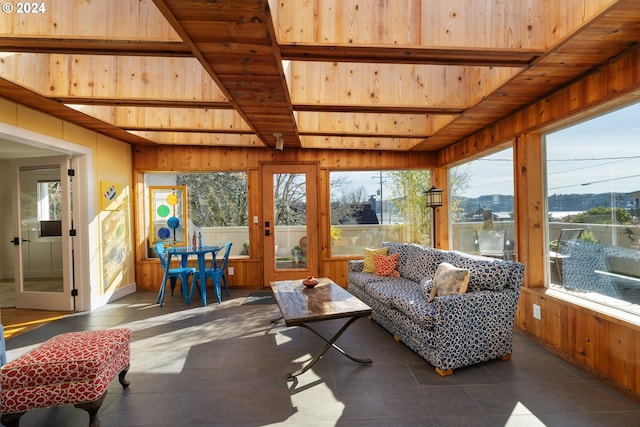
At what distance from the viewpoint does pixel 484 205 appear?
4375 millimetres

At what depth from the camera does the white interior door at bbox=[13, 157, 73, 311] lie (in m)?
4.33

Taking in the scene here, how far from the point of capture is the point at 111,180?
4891mm

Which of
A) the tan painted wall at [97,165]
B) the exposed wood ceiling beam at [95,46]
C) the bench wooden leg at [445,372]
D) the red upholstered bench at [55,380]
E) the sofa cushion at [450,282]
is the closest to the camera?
the red upholstered bench at [55,380]

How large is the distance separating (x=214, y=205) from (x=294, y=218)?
1.50 meters

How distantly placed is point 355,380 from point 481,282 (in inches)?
54.2

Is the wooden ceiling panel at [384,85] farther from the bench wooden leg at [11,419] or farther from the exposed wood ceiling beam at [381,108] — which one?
the bench wooden leg at [11,419]

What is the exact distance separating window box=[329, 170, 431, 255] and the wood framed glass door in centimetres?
38

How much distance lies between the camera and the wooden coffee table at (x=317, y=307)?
2473 mm

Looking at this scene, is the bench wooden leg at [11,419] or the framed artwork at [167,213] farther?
the framed artwork at [167,213]

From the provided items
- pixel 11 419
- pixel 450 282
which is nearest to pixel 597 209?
pixel 450 282

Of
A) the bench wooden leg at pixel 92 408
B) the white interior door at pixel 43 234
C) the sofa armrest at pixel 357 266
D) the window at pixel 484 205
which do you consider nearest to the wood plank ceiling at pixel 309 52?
the window at pixel 484 205

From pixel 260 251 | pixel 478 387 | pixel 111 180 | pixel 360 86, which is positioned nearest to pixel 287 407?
pixel 478 387

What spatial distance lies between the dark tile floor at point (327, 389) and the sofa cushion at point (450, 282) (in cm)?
63

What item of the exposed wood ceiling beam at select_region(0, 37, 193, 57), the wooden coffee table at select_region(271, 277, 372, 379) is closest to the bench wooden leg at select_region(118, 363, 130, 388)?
the wooden coffee table at select_region(271, 277, 372, 379)
